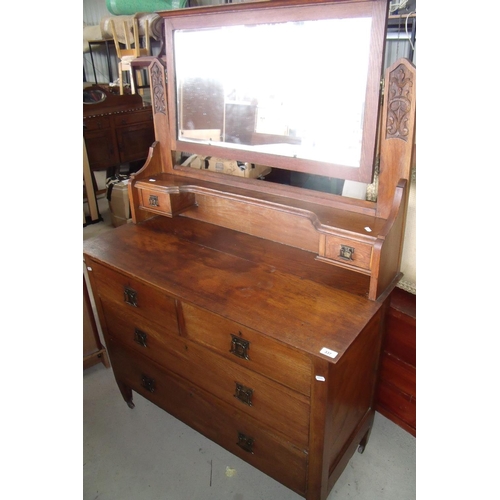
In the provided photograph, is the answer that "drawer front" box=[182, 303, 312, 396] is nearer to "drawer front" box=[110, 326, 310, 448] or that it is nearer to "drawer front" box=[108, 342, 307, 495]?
"drawer front" box=[110, 326, 310, 448]

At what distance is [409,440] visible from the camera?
6.04 ft

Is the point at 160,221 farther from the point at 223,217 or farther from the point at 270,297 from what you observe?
the point at 270,297

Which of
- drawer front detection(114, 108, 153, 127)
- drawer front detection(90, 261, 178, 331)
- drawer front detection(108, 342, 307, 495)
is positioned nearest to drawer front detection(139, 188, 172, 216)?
drawer front detection(90, 261, 178, 331)

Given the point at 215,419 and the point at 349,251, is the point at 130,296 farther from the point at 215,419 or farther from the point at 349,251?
the point at 349,251

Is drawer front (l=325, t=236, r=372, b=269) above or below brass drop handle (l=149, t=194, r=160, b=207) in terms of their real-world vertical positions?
below

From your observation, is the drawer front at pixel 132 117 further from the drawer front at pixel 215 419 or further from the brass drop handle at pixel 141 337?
the brass drop handle at pixel 141 337

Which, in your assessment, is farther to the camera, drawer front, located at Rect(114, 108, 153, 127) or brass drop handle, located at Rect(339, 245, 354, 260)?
drawer front, located at Rect(114, 108, 153, 127)

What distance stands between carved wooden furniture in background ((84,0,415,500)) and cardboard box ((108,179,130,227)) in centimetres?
188

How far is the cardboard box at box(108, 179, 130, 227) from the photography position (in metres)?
3.63

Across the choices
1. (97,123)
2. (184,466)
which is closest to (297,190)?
(184,466)

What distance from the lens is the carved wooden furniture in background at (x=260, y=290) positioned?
1202 millimetres

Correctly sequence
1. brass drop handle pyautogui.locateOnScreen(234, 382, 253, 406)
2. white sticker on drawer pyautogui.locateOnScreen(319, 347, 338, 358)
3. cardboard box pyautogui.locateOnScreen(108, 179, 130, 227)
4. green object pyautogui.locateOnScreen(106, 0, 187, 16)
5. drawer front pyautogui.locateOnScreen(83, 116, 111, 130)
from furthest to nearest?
1. green object pyautogui.locateOnScreen(106, 0, 187, 16)
2. drawer front pyautogui.locateOnScreen(83, 116, 111, 130)
3. cardboard box pyautogui.locateOnScreen(108, 179, 130, 227)
4. brass drop handle pyautogui.locateOnScreen(234, 382, 253, 406)
5. white sticker on drawer pyautogui.locateOnScreen(319, 347, 338, 358)

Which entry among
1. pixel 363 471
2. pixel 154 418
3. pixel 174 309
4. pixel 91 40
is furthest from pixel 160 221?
pixel 91 40

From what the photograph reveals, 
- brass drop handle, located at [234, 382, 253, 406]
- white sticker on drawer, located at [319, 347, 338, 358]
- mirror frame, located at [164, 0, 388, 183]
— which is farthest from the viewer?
brass drop handle, located at [234, 382, 253, 406]
